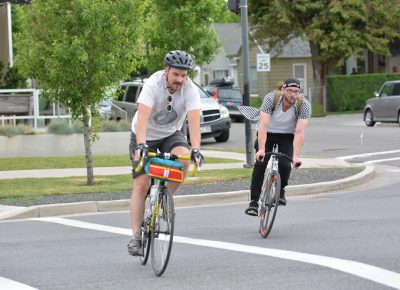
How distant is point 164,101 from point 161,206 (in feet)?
2.93

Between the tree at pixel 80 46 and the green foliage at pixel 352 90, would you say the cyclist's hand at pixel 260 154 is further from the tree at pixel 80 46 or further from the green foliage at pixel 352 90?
the green foliage at pixel 352 90

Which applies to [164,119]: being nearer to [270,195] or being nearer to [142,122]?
[142,122]

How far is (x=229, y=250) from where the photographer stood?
9234mm

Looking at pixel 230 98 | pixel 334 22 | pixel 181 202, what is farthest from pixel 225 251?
pixel 334 22

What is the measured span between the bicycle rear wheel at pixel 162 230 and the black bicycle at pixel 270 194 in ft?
7.70

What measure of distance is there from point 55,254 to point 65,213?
3.84 metres

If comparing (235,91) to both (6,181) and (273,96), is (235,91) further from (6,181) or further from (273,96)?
(273,96)

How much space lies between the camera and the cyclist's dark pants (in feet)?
35.0

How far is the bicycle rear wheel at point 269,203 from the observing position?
10156mm

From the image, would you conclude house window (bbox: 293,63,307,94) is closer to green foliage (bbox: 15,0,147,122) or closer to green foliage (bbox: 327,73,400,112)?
green foliage (bbox: 327,73,400,112)

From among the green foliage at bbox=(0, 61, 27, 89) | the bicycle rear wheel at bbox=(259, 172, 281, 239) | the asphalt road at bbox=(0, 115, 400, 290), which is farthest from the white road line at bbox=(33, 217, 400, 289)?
the green foliage at bbox=(0, 61, 27, 89)

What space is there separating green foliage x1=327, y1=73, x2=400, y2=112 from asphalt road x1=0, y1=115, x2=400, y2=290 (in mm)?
31208

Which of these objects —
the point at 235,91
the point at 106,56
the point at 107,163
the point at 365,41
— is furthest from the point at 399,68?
the point at 106,56

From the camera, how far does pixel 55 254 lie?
941 cm
